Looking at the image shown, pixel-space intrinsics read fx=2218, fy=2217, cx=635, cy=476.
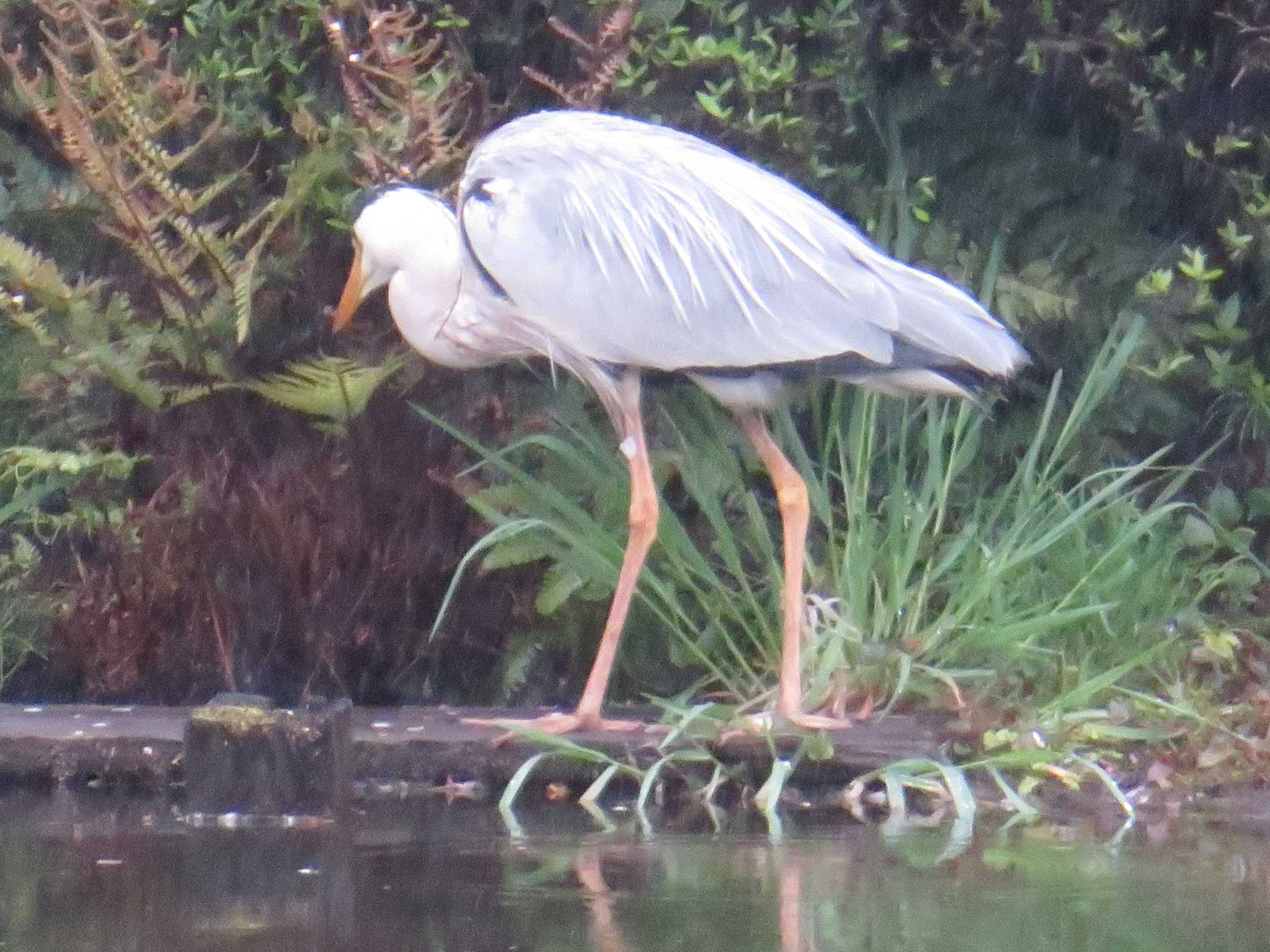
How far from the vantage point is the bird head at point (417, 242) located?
653 cm

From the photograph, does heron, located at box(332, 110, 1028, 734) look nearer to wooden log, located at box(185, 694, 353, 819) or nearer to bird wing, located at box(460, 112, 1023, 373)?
bird wing, located at box(460, 112, 1023, 373)

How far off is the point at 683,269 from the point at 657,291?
11cm

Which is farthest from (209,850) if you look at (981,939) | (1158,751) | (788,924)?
(1158,751)

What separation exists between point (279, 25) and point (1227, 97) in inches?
124

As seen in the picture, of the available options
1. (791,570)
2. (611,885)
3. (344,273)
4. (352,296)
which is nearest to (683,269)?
(791,570)

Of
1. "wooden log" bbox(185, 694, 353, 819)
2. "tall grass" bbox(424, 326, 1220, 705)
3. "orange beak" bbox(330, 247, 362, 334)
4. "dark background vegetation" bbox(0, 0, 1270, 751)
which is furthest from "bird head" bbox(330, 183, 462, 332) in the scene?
"wooden log" bbox(185, 694, 353, 819)

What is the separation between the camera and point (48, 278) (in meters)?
6.86

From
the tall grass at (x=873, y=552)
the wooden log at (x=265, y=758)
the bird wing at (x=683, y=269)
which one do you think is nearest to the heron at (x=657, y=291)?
the bird wing at (x=683, y=269)

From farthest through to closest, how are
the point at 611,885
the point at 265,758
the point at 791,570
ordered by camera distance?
1. the point at 791,570
2. the point at 265,758
3. the point at 611,885

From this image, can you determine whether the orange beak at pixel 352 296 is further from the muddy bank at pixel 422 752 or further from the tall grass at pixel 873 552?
the muddy bank at pixel 422 752

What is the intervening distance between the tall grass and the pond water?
0.92 meters

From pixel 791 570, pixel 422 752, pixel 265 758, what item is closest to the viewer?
pixel 265 758

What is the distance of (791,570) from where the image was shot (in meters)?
6.48

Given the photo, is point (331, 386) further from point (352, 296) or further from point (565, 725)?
point (565, 725)
